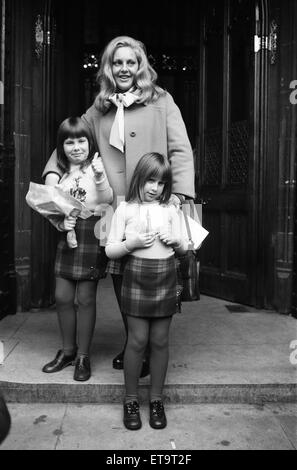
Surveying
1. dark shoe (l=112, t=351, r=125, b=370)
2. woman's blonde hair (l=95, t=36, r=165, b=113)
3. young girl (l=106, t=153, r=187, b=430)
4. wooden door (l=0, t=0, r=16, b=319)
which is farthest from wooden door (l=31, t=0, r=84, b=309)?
young girl (l=106, t=153, r=187, b=430)

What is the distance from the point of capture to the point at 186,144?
9.31 ft

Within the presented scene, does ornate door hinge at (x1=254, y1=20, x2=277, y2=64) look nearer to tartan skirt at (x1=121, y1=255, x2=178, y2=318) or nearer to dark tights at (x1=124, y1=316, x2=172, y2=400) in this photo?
tartan skirt at (x1=121, y1=255, x2=178, y2=318)

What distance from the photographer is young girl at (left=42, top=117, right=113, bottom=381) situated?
277 centimetres

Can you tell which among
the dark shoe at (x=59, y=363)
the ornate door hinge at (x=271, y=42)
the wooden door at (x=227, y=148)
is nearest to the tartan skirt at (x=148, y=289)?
the dark shoe at (x=59, y=363)

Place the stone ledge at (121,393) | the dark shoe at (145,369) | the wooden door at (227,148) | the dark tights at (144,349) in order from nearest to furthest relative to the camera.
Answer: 1. the dark tights at (144,349)
2. the stone ledge at (121,393)
3. the dark shoe at (145,369)
4. the wooden door at (227,148)

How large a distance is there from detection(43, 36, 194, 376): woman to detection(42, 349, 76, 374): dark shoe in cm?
57

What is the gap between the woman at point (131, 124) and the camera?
2.76 metres

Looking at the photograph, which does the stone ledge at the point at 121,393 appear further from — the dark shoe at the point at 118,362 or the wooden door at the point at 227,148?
the wooden door at the point at 227,148

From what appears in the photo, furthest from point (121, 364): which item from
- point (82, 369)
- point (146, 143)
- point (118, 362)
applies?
point (146, 143)

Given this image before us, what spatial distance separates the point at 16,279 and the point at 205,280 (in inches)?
77.5

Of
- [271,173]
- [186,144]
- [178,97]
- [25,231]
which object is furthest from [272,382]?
[178,97]

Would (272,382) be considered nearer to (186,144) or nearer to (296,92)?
(186,144)

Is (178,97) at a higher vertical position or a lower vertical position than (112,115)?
higher
